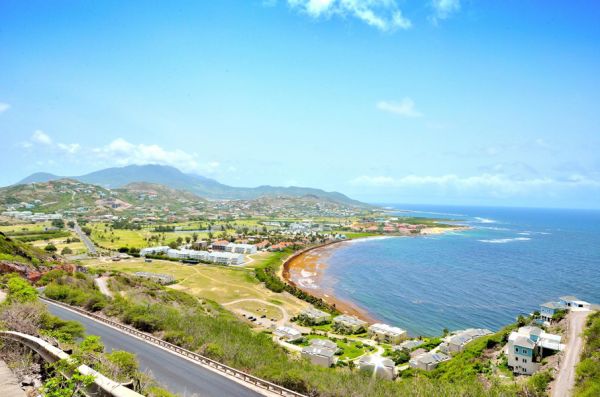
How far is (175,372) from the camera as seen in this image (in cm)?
1531

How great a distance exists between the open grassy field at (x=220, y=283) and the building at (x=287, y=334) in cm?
635

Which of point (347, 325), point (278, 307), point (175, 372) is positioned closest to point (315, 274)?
point (278, 307)

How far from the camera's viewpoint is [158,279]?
53.4 metres

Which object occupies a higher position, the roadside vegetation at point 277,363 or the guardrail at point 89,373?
the guardrail at point 89,373

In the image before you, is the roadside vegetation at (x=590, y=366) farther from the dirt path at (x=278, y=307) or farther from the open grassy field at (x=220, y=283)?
the open grassy field at (x=220, y=283)

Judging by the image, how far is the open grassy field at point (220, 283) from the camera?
1854 inches

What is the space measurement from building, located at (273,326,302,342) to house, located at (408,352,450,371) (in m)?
11.2

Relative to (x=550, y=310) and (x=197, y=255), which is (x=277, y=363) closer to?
(x=550, y=310)

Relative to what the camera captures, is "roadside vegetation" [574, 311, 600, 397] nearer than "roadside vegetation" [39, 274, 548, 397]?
No

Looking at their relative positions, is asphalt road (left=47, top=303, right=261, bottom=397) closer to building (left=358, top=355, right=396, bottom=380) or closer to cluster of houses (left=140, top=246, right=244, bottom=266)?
building (left=358, top=355, right=396, bottom=380)

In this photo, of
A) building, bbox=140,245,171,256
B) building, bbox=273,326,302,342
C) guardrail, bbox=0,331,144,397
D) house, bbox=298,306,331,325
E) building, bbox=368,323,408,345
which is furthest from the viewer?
building, bbox=140,245,171,256

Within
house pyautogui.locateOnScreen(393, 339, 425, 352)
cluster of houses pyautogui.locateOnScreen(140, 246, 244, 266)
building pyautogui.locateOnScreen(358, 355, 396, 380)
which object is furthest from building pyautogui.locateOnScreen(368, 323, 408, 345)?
cluster of houses pyautogui.locateOnScreen(140, 246, 244, 266)

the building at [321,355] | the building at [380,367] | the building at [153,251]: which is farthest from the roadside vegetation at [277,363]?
the building at [153,251]

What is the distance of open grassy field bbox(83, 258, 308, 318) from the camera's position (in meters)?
47.1
